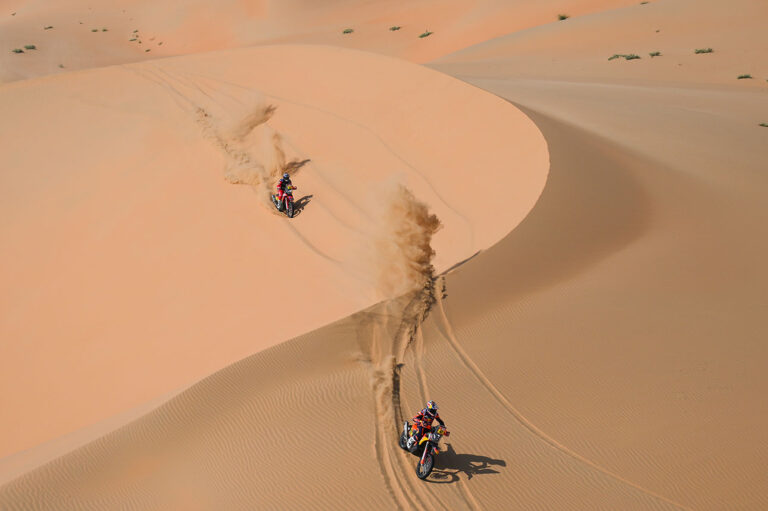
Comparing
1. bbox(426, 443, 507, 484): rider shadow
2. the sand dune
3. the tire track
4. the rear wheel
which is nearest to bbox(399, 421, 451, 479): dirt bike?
the rear wheel

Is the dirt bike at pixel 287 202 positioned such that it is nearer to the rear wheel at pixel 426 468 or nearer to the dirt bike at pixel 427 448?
the dirt bike at pixel 427 448

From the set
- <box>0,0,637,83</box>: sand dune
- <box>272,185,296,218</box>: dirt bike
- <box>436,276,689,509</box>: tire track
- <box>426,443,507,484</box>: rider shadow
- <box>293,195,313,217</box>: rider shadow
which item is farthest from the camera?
<box>0,0,637,83</box>: sand dune

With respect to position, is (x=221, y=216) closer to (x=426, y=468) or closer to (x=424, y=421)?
(x=424, y=421)

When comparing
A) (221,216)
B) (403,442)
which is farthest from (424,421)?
(221,216)

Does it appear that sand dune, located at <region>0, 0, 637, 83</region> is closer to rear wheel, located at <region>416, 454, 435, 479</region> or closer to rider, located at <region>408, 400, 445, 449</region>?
rider, located at <region>408, 400, 445, 449</region>

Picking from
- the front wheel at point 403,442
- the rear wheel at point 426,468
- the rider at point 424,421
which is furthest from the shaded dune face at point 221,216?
the rear wheel at point 426,468

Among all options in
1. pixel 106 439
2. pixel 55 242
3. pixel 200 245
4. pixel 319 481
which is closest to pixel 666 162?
pixel 200 245

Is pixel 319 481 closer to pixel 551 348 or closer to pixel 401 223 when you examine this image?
pixel 551 348
